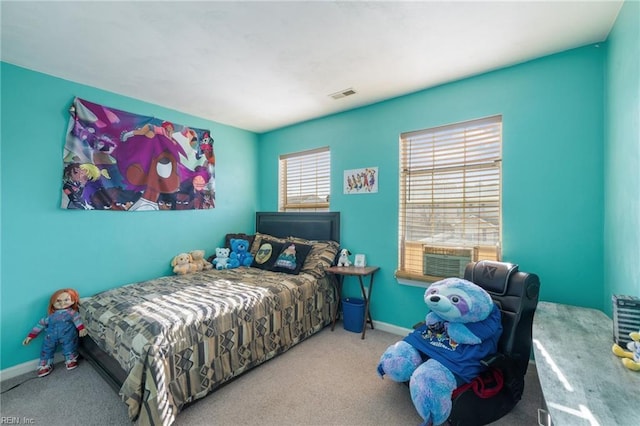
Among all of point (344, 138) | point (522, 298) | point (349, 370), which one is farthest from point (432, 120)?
point (349, 370)

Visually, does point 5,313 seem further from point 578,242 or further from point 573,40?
point 573,40

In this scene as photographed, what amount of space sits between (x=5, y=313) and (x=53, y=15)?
7.81ft

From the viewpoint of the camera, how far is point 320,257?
3332 mm

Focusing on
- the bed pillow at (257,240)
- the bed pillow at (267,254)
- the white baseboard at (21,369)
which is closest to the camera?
the white baseboard at (21,369)

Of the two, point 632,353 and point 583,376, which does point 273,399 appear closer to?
point 583,376

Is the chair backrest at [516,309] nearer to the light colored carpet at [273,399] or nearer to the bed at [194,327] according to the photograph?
the light colored carpet at [273,399]

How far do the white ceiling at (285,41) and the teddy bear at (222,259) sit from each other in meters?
1.93

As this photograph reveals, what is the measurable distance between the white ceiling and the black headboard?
5.16 feet

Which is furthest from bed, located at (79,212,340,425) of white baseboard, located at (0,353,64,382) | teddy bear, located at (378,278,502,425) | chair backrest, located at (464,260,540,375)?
chair backrest, located at (464,260,540,375)

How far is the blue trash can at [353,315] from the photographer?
3.12 m

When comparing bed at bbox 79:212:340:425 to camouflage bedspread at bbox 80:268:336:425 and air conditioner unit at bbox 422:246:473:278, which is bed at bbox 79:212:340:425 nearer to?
camouflage bedspread at bbox 80:268:336:425

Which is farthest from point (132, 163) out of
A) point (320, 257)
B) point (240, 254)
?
point (320, 257)

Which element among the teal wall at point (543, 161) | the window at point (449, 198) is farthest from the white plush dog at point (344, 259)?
the window at point (449, 198)

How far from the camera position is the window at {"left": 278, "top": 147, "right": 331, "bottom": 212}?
12.5 ft
